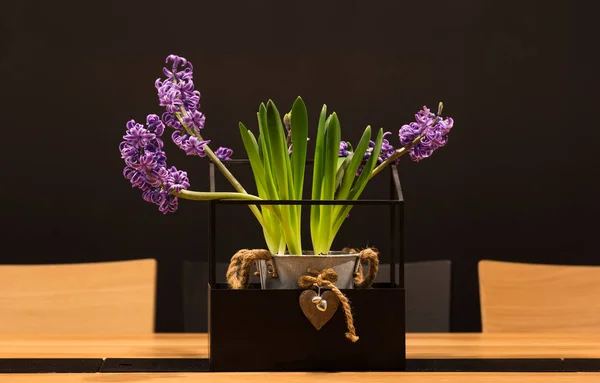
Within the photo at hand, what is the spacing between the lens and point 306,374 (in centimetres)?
121

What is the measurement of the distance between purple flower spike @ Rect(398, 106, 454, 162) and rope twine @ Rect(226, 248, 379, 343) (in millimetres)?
169

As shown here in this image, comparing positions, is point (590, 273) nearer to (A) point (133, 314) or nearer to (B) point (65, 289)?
(A) point (133, 314)

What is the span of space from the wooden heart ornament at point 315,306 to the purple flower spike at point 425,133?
0.25 metres

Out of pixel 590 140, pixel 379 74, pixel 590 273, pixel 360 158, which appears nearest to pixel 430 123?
pixel 360 158

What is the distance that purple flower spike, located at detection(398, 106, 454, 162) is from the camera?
1285mm

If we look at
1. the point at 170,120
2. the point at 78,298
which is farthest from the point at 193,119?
the point at 78,298

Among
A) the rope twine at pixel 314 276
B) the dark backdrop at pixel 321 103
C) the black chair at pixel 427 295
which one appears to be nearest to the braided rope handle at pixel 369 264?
the rope twine at pixel 314 276

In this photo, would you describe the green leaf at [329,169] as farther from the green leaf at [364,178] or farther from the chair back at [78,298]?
the chair back at [78,298]

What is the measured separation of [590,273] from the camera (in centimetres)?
205

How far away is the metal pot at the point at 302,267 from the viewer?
125cm

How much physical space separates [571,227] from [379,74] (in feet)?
3.06

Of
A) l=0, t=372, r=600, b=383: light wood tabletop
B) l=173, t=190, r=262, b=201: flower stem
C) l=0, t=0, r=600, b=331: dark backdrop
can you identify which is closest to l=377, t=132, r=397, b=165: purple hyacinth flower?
l=173, t=190, r=262, b=201: flower stem

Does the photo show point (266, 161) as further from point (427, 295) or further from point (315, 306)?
point (427, 295)

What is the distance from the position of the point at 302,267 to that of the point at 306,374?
150 millimetres
